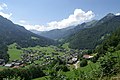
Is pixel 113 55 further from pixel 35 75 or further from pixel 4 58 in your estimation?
pixel 4 58

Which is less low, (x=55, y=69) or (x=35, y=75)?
(x=55, y=69)

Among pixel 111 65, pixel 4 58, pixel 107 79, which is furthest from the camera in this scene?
pixel 4 58

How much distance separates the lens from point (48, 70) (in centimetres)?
1341

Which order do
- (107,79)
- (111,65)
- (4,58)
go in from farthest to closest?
(4,58) < (111,65) < (107,79)

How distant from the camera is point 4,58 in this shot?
7662 inches

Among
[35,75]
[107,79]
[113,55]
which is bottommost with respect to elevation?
[35,75]

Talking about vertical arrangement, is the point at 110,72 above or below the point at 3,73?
above

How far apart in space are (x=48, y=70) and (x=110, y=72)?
10.3 feet

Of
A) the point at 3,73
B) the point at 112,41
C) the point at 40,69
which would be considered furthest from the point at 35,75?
the point at 112,41

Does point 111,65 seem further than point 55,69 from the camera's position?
Yes

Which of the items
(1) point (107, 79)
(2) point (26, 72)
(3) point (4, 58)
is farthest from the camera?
(3) point (4, 58)

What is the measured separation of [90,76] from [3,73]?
95.9m

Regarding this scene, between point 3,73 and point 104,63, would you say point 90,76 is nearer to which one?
point 104,63

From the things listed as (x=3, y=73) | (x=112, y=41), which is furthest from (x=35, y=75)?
(x=112, y=41)
